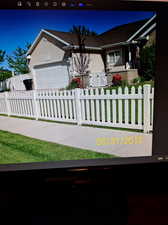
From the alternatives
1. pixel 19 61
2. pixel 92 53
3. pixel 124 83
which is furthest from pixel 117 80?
pixel 19 61

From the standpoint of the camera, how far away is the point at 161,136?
0.67m

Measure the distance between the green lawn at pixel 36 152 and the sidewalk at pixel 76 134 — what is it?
2 cm

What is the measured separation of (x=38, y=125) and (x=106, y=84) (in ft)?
1.16

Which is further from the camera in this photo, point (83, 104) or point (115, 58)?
point (83, 104)

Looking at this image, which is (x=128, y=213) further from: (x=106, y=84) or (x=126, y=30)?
(x=126, y=30)

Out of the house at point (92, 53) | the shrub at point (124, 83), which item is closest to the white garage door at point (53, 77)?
the house at point (92, 53)

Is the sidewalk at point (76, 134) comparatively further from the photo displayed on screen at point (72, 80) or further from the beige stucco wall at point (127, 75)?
the beige stucco wall at point (127, 75)

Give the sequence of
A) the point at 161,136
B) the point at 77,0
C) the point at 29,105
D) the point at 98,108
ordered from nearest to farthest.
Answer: the point at 77,0 < the point at 161,136 < the point at 29,105 < the point at 98,108

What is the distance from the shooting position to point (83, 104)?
0.83 metres

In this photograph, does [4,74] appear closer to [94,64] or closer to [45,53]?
[45,53]

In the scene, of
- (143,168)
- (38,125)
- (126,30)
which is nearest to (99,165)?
(143,168)

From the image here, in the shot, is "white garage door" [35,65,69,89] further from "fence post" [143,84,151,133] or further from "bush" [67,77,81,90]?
"fence post" [143,84,151,133]

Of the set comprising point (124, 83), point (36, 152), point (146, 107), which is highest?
point (124, 83)

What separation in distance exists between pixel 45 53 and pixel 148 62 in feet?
1.31
